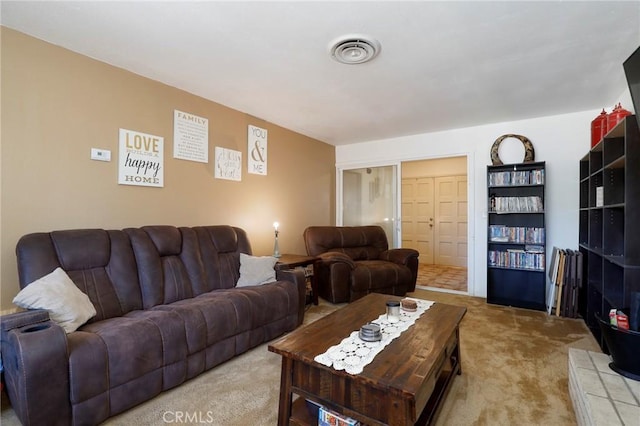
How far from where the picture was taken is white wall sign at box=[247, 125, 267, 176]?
12.6 feet

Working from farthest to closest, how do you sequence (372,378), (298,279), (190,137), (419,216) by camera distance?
1. (419,216)
2. (190,137)
3. (298,279)
4. (372,378)

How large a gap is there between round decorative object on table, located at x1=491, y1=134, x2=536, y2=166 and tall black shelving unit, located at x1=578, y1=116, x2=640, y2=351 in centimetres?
51

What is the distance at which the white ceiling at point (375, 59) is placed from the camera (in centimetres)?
184

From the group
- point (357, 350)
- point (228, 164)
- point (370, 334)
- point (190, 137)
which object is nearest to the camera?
point (357, 350)

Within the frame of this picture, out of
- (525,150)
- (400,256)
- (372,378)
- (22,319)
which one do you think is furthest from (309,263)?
(525,150)

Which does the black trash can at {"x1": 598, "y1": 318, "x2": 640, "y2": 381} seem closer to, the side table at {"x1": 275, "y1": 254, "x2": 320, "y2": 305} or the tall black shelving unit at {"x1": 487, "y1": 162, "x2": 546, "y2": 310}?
the tall black shelving unit at {"x1": 487, "y1": 162, "x2": 546, "y2": 310}

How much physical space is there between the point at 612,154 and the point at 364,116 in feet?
7.91

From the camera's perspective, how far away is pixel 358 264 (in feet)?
13.3

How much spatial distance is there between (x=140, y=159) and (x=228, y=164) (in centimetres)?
98

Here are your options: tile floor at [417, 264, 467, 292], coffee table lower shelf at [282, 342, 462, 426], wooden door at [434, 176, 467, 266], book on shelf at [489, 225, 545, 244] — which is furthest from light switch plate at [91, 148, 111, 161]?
wooden door at [434, 176, 467, 266]

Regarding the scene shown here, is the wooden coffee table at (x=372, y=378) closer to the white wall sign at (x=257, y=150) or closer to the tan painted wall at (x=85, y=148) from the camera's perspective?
the tan painted wall at (x=85, y=148)

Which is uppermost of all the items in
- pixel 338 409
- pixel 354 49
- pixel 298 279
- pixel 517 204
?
pixel 354 49

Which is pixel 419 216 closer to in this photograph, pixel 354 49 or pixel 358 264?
pixel 358 264

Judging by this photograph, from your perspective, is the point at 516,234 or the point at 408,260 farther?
the point at 408,260
